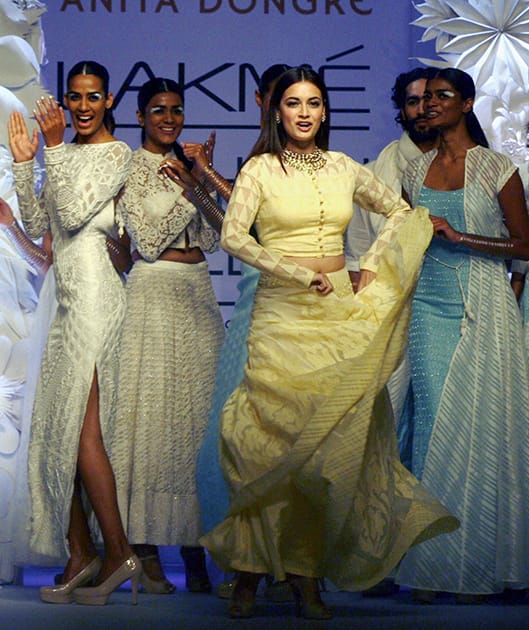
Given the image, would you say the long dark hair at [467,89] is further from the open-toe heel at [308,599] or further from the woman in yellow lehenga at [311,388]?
the open-toe heel at [308,599]

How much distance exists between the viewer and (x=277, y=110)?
604cm

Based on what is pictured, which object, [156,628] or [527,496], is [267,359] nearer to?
[156,628]

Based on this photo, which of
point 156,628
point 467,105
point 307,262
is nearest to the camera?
point 156,628

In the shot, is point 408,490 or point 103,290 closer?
point 408,490

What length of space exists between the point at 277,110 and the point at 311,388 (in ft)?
3.35

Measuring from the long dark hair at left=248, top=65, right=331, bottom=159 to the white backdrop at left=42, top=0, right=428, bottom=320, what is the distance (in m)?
2.25

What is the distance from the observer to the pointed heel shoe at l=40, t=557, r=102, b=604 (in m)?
6.20

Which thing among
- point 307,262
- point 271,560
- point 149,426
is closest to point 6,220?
point 149,426

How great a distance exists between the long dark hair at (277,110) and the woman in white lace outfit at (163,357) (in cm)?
91

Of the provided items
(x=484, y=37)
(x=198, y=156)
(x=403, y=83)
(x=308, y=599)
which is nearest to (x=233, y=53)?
(x=403, y=83)

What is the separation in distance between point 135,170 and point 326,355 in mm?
1578

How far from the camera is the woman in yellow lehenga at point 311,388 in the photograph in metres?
5.61

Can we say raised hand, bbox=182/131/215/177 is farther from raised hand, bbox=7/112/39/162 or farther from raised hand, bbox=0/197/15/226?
raised hand, bbox=0/197/15/226

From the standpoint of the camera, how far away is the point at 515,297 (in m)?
7.03
